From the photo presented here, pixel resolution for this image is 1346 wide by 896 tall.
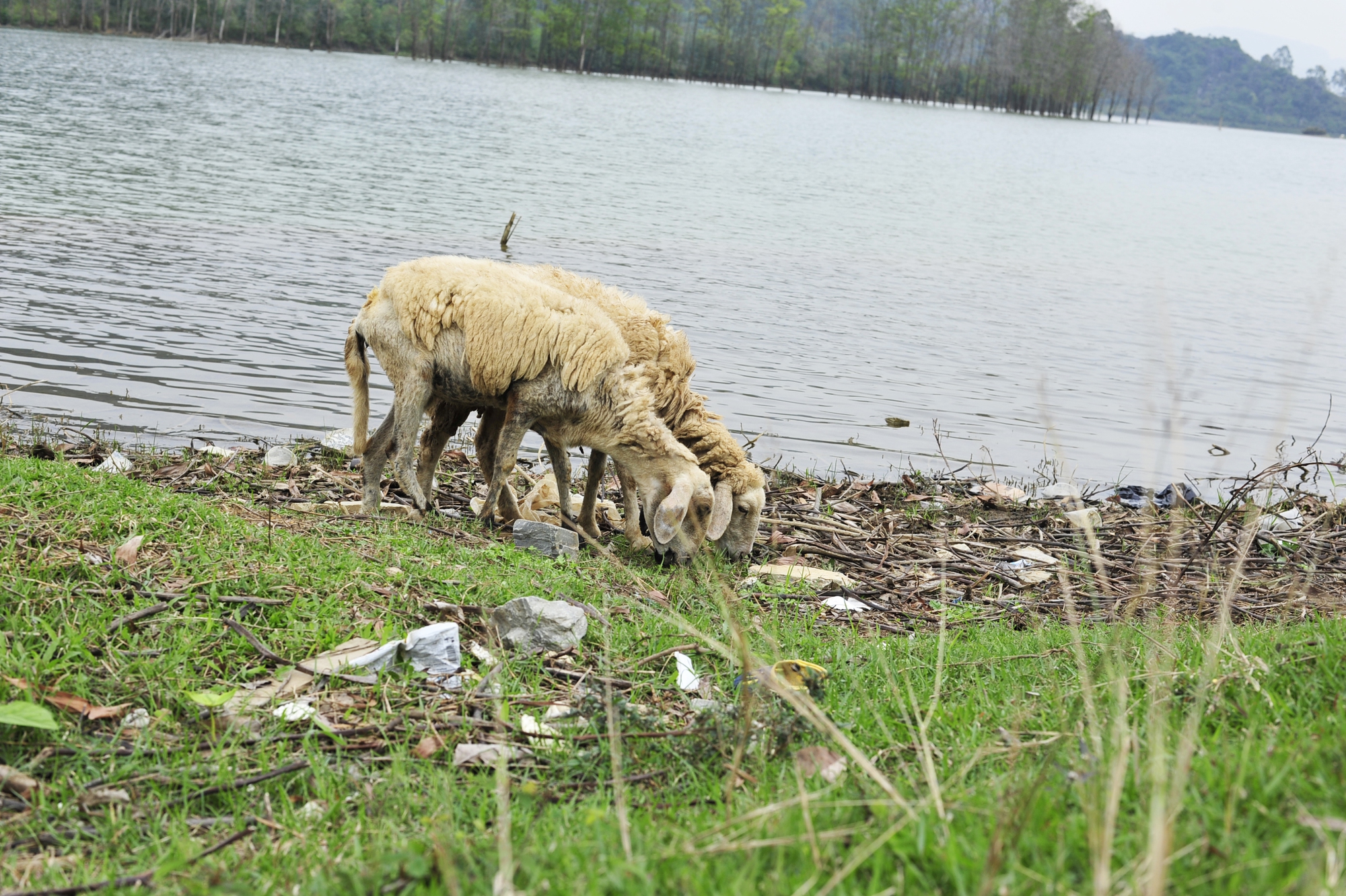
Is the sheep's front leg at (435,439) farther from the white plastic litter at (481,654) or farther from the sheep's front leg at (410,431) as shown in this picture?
the white plastic litter at (481,654)

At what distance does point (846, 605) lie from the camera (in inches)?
259

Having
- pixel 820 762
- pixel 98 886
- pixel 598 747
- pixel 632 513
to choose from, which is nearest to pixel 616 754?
pixel 598 747

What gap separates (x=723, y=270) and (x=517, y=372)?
14244 mm

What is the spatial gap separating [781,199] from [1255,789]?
30529 millimetres

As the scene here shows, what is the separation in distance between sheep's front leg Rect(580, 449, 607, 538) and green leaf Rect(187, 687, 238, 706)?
3912mm

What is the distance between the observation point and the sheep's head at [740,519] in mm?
7297

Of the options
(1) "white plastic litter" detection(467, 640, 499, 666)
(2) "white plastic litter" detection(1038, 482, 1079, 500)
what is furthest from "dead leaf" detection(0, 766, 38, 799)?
(2) "white plastic litter" detection(1038, 482, 1079, 500)

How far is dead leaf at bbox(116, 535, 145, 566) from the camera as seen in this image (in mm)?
4820

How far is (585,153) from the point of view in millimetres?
39375

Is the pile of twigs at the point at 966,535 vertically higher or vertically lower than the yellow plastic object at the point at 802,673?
lower

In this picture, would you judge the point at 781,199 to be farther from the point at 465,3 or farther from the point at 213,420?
the point at 465,3

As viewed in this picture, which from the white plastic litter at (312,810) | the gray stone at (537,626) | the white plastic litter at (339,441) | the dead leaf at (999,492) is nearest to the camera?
the white plastic litter at (312,810)

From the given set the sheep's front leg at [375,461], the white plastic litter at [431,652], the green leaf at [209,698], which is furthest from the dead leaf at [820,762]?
the sheep's front leg at [375,461]

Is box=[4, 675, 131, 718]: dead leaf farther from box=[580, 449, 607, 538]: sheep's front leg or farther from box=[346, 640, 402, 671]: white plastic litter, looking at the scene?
box=[580, 449, 607, 538]: sheep's front leg
